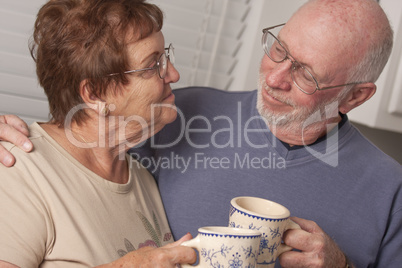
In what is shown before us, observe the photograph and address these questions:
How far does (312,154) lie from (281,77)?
257 millimetres

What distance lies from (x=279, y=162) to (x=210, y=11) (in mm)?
845

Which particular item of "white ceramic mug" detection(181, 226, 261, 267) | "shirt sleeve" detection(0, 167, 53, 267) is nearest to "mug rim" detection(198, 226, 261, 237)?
"white ceramic mug" detection(181, 226, 261, 267)

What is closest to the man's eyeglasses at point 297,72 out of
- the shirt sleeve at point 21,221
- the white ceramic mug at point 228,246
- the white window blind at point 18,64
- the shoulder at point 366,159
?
the shoulder at point 366,159

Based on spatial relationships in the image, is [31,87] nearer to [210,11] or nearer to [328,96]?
[210,11]

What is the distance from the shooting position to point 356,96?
147 centimetres

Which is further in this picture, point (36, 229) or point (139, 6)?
point (139, 6)

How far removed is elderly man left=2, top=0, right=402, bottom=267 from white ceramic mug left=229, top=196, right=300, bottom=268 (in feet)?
1.28

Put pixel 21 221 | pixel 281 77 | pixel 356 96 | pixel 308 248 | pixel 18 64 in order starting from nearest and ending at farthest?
pixel 21 221
pixel 308 248
pixel 281 77
pixel 356 96
pixel 18 64

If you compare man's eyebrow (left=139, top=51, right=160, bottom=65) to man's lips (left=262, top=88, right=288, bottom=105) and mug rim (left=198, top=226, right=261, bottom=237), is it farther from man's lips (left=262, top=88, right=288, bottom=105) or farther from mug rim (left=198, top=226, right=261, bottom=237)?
mug rim (left=198, top=226, right=261, bottom=237)

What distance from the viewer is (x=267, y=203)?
1.00 m

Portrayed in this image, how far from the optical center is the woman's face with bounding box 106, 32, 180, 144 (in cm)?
115

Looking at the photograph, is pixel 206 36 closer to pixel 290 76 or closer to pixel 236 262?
pixel 290 76

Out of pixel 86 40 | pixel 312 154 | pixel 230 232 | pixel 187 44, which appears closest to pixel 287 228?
pixel 230 232

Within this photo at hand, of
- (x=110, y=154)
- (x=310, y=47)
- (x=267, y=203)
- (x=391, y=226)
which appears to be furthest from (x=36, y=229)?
(x=391, y=226)
